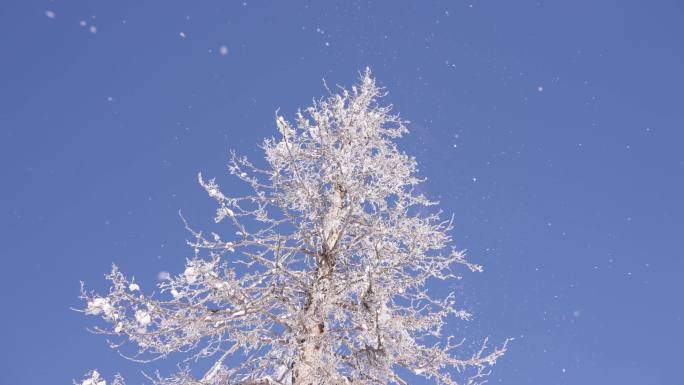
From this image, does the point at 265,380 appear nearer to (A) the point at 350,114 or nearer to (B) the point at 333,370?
(B) the point at 333,370

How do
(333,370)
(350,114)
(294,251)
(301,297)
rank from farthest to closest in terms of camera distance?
(350,114) < (294,251) < (301,297) < (333,370)

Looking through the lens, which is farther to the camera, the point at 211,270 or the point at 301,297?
the point at 301,297

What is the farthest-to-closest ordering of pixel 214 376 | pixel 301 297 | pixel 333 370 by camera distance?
1. pixel 301 297
2. pixel 214 376
3. pixel 333 370

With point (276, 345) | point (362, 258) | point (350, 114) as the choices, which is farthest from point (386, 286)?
point (350, 114)

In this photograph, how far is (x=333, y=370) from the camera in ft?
18.2

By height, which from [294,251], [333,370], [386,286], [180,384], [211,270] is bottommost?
[180,384]

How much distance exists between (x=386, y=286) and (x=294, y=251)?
1.45m

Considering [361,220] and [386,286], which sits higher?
[361,220]

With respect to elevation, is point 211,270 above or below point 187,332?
above

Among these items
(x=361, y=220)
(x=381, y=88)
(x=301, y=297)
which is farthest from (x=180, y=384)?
(x=381, y=88)

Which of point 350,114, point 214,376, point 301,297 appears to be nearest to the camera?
point 214,376

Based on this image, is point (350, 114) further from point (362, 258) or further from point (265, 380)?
point (265, 380)

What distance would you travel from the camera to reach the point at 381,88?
873 centimetres

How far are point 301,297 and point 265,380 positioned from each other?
3.77 ft
